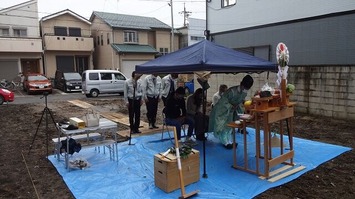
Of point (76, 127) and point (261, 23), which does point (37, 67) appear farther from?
point (76, 127)

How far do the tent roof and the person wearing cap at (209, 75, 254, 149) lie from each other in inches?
24.0

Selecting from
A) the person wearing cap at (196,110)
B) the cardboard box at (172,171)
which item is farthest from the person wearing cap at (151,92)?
the cardboard box at (172,171)

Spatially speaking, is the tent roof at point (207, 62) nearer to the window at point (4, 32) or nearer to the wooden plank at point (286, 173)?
the wooden plank at point (286, 173)

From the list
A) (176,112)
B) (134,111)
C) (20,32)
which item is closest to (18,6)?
(20,32)

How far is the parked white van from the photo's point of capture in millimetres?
15383

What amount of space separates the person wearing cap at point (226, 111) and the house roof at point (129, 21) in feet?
62.4

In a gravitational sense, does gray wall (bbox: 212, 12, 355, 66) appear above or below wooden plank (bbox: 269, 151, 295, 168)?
above

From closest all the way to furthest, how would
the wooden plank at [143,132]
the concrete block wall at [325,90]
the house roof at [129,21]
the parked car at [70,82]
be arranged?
1. the wooden plank at [143,132]
2. the concrete block wall at [325,90]
3. the parked car at [70,82]
4. the house roof at [129,21]

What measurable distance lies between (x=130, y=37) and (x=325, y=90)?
1858 centimetres

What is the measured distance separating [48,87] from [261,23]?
13394mm

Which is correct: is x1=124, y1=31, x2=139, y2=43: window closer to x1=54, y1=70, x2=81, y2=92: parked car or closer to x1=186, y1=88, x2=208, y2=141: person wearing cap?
x1=54, y1=70, x2=81, y2=92: parked car

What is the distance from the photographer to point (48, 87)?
17.6 metres

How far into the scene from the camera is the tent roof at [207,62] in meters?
3.98

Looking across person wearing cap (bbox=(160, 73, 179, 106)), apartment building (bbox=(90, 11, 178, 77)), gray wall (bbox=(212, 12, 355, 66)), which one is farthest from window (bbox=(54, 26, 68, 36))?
person wearing cap (bbox=(160, 73, 179, 106))
